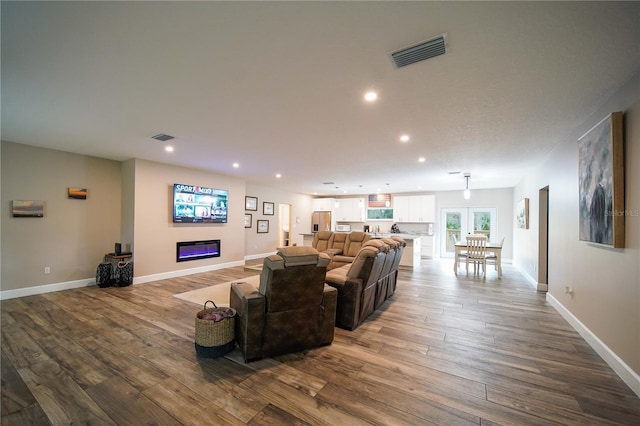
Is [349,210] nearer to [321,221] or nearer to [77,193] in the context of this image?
[321,221]

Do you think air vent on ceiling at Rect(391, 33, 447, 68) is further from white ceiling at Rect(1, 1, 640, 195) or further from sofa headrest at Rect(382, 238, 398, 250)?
sofa headrest at Rect(382, 238, 398, 250)

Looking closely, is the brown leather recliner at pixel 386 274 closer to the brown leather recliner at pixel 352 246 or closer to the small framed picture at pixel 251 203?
the brown leather recliner at pixel 352 246

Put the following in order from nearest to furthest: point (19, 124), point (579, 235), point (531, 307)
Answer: point (579, 235), point (19, 124), point (531, 307)

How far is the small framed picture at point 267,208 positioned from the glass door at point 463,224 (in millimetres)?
6774

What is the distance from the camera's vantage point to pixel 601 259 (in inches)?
104

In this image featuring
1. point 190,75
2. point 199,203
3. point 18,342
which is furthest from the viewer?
point 199,203

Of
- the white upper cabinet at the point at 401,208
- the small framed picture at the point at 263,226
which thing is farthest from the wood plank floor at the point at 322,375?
the white upper cabinet at the point at 401,208

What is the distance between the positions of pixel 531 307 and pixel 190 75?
5719 mm

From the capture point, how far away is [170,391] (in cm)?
200

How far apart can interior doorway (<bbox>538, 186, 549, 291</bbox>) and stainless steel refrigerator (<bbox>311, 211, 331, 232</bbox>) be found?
7.70 metres

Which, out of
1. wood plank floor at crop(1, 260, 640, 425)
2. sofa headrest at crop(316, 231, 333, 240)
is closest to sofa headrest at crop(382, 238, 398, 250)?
wood plank floor at crop(1, 260, 640, 425)

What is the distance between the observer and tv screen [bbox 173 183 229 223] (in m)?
5.95

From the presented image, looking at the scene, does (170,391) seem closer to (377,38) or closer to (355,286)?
(355,286)

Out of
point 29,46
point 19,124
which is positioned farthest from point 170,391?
point 19,124
